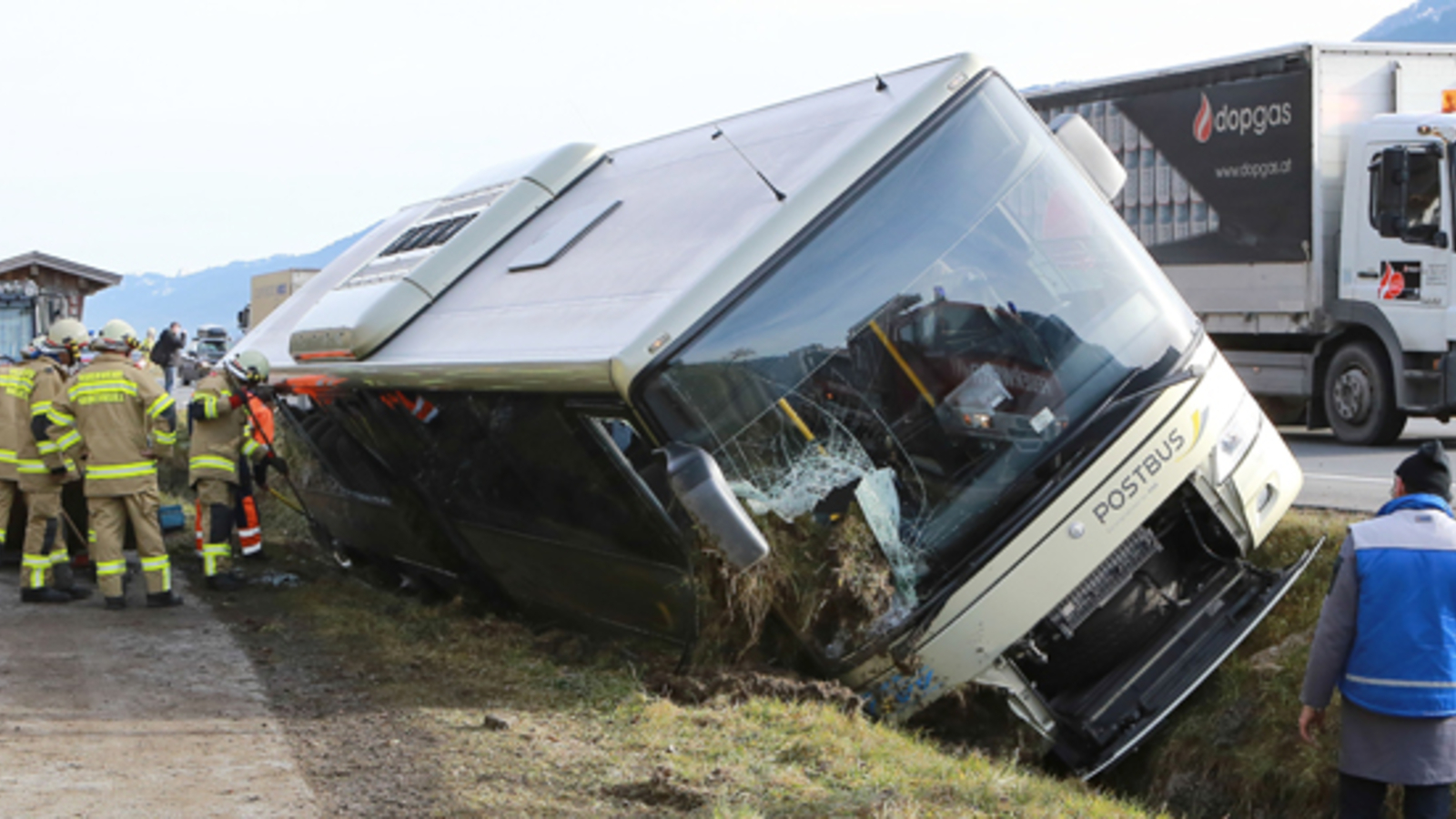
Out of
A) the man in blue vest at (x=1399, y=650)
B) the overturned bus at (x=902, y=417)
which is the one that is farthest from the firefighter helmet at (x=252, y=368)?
the man in blue vest at (x=1399, y=650)

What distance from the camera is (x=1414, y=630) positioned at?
4188 millimetres

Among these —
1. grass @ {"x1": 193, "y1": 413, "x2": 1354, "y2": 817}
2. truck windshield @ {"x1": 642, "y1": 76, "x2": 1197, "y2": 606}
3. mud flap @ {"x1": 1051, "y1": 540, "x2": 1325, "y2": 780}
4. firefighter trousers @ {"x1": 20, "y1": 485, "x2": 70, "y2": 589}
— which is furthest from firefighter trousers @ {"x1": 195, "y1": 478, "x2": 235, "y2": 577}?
mud flap @ {"x1": 1051, "y1": 540, "x2": 1325, "y2": 780}

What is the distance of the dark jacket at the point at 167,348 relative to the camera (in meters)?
21.2

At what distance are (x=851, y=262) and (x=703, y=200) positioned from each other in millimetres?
962

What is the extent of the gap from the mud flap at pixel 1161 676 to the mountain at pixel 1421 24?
319 ft

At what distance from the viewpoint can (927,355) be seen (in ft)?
16.6

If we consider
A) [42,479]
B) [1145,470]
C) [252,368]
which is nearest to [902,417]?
[1145,470]

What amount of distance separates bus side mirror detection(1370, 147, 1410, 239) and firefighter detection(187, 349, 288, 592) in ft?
31.1

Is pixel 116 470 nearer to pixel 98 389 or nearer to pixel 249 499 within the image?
pixel 98 389

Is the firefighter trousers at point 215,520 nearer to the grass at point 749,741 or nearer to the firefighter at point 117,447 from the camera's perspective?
the firefighter at point 117,447

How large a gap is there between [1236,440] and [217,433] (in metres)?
6.24

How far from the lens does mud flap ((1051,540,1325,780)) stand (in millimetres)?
5348

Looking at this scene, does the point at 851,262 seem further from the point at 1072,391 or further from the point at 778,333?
the point at 1072,391

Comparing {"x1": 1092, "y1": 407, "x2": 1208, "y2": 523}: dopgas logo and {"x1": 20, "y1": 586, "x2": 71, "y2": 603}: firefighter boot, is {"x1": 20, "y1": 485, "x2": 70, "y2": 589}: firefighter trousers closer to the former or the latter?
{"x1": 20, "y1": 586, "x2": 71, "y2": 603}: firefighter boot
